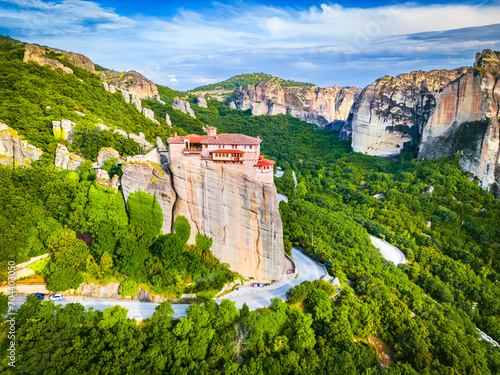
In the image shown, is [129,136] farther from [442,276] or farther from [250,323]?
[442,276]

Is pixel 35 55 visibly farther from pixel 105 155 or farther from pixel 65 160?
pixel 105 155

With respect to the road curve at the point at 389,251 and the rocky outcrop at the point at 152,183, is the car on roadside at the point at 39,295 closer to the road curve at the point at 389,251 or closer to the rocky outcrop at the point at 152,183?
the rocky outcrop at the point at 152,183

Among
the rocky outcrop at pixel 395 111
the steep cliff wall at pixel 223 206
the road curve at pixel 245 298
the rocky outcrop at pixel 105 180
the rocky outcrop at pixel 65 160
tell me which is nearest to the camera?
the road curve at pixel 245 298

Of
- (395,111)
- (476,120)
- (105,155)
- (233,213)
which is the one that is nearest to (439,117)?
(476,120)

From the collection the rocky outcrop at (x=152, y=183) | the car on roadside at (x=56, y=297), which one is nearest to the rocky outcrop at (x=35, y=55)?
the rocky outcrop at (x=152, y=183)

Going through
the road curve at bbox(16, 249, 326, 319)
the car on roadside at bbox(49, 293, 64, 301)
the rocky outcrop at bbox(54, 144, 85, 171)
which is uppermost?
the rocky outcrop at bbox(54, 144, 85, 171)

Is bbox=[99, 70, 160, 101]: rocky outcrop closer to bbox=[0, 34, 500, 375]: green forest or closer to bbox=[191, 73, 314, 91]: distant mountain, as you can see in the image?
bbox=[0, 34, 500, 375]: green forest

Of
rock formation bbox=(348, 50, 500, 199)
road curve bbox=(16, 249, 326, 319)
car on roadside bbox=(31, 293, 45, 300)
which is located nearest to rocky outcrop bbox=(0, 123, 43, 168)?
car on roadside bbox=(31, 293, 45, 300)
